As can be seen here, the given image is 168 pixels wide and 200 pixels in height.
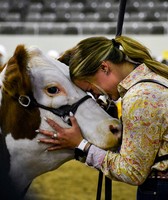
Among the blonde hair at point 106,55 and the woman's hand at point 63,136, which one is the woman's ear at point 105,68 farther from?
the woman's hand at point 63,136

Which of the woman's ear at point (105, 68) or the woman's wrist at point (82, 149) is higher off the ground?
the woman's ear at point (105, 68)

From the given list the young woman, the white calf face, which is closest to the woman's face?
the young woman

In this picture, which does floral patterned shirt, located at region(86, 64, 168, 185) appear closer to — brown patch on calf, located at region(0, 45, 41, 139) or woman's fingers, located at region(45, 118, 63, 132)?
woman's fingers, located at region(45, 118, 63, 132)

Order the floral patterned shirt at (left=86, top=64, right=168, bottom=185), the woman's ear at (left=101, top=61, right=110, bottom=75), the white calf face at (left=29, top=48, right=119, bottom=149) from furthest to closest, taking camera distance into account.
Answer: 1. the white calf face at (left=29, top=48, right=119, bottom=149)
2. the woman's ear at (left=101, top=61, right=110, bottom=75)
3. the floral patterned shirt at (left=86, top=64, right=168, bottom=185)

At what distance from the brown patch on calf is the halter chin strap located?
0.07ft

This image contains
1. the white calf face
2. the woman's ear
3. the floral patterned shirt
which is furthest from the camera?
the white calf face

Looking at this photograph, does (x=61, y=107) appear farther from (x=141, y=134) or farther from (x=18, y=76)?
(x=141, y=134)

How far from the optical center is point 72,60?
241 cm

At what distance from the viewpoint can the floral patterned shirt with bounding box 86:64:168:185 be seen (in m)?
2.14

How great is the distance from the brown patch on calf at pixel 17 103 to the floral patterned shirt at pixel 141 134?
0.45 meters

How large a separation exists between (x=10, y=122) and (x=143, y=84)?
67 cm

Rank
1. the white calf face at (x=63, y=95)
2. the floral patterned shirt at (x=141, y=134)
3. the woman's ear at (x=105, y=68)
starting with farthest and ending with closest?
1. the white calf face at (x=63, y=95)
2. the woman's ear at (x=105, y=68)
3. the floral patterned shirt at (x=141, y=134)

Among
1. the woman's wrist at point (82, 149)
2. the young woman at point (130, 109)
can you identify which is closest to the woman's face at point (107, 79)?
the young woman at point (130, 109)

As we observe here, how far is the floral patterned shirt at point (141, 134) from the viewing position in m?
2.14
